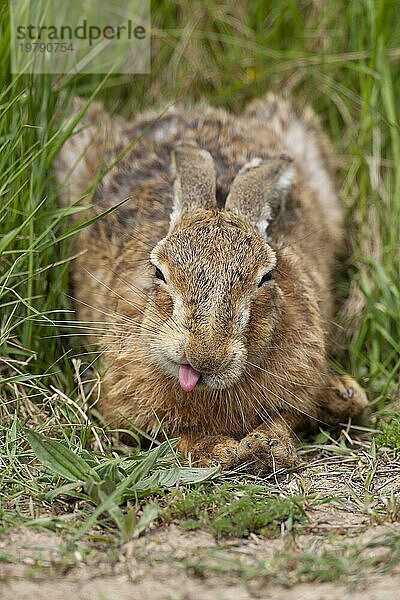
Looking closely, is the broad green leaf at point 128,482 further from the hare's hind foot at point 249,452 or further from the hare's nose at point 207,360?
the hare's nose at point 207,360

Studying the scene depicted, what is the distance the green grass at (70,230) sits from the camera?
12.5 ft

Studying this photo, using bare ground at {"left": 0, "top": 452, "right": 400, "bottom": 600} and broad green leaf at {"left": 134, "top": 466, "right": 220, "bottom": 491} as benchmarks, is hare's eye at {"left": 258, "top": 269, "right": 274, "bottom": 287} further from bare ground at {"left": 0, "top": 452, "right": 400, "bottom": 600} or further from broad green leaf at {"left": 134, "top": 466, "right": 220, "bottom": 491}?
bare ground at {"left": 0, "top": 452, "right": 400, "bottom": 600}

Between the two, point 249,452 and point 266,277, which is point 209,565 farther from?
point 266,277

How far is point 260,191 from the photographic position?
4688 millimetres

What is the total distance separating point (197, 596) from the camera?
3064mm

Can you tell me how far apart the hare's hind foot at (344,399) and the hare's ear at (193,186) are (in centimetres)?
118

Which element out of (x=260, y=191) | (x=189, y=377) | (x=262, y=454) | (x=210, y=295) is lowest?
(x=262, y=454)

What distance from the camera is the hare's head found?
3.91 meters

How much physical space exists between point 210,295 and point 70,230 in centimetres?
107

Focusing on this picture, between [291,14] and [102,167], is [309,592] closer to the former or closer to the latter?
[102,167]

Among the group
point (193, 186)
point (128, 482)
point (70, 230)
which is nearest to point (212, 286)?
point (193, 186)

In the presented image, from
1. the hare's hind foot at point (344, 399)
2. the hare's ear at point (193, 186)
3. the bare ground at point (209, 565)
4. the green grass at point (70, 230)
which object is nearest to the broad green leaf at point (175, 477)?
the green grass at point (70, 230)

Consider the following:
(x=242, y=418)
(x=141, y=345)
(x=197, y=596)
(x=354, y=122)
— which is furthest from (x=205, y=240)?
(x=354, y=122)

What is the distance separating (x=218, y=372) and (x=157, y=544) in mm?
781
